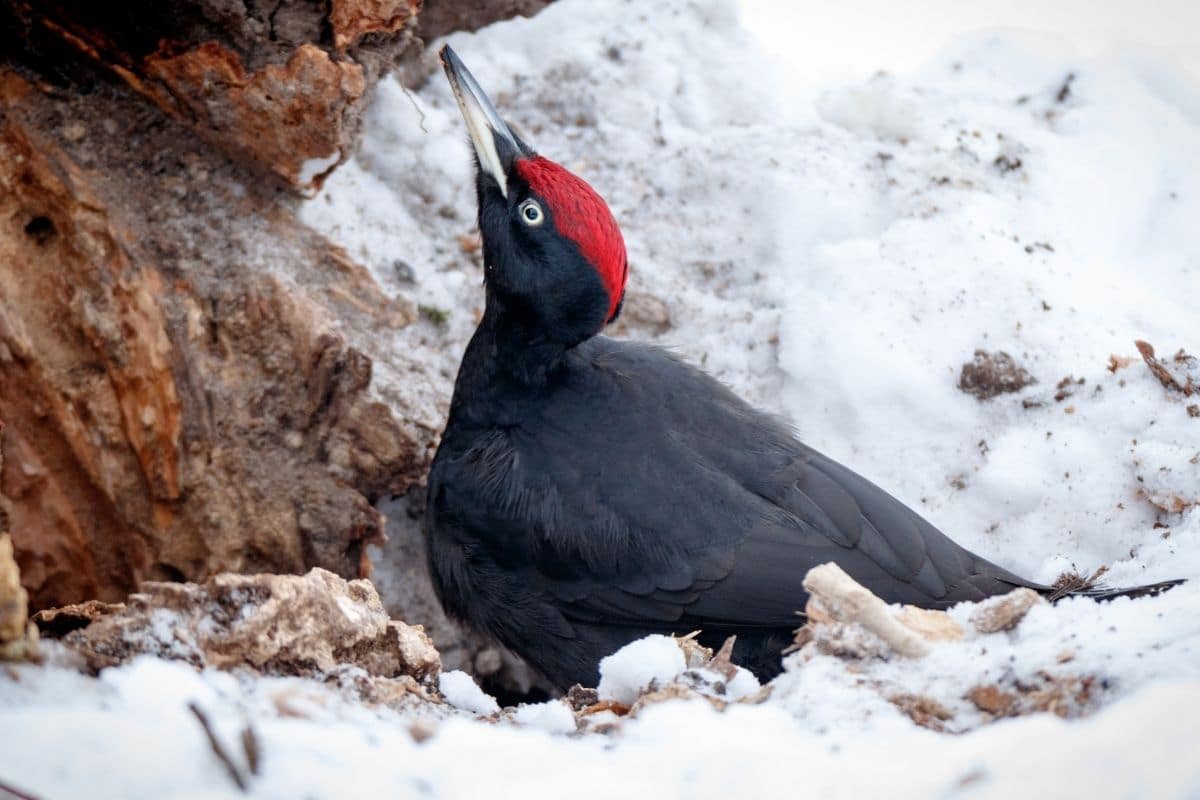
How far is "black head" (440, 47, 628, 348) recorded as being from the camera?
3070 mm

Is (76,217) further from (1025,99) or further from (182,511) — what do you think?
(1025,99)

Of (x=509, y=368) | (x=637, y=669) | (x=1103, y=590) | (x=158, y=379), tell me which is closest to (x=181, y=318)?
(x=158, y=379)


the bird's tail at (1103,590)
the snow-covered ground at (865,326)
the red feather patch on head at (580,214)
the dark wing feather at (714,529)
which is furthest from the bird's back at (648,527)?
the snow-covered ground at (865,326)

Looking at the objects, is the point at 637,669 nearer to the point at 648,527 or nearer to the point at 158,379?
the point at 648,527

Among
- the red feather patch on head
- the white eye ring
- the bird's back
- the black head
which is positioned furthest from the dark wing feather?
the white eye ring

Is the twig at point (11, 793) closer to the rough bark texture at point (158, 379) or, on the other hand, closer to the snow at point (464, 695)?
the snow at point (464, 695)

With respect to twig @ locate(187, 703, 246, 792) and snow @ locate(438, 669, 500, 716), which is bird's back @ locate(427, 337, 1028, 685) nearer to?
snow @ locate(438, 669, 500, 716)

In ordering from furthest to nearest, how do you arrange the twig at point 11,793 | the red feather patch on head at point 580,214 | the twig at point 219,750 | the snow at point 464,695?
the red feather patch on head at point 580,214 → the snow at point 464,695 → the twig at point 219,750 → the twig at point 11,793

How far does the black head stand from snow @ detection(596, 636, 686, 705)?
4.07 ft

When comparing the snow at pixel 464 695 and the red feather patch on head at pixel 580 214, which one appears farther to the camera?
the red feather patch on head at pixel 580 214

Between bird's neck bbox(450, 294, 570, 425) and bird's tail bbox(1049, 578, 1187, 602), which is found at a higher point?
bird's neck bbox(450, 294, 570, 425)

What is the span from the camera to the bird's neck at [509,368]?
330 centimetres

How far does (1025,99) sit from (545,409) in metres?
2.82

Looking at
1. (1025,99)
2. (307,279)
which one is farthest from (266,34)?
(1025,99)
